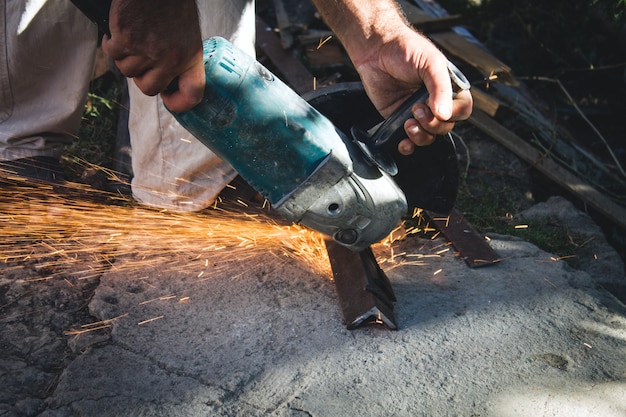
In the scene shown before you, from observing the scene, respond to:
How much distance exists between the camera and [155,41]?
1.50 metres

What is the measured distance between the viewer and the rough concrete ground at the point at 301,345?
169 cm

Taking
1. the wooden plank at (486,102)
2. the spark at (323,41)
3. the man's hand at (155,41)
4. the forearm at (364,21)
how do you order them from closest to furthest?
the man's hand at (155,41) < the forearm at (364,21) < the wooden plank at (486,102) < the spark at (323,41)

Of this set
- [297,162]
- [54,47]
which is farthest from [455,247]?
[54,47]

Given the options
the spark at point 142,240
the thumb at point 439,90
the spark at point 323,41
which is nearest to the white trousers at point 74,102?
the spark at point 142,240

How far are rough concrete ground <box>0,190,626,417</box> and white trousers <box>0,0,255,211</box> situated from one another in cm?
38

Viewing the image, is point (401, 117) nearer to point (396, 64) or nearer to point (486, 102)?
point (396, 64)

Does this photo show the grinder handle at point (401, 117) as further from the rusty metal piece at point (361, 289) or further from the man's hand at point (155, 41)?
the man's hand at point (155, 41)

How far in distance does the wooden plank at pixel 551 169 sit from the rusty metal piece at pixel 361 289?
4.24ft

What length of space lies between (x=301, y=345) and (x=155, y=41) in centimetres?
95

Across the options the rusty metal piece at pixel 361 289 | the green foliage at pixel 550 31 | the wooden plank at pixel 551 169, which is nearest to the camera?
the rusty metal piece at pixel 361 289

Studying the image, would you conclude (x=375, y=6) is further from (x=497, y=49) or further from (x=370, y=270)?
(x=497, y=49)

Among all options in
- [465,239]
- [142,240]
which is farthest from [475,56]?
[142,240]

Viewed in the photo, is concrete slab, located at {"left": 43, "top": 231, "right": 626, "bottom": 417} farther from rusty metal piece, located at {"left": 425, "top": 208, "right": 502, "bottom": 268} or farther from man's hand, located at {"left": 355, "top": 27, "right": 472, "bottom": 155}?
man's hand, located at {"left": 355, "top": 27, "right": 472, "bottom": 155}

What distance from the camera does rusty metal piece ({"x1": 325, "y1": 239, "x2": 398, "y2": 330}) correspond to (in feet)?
6.39
